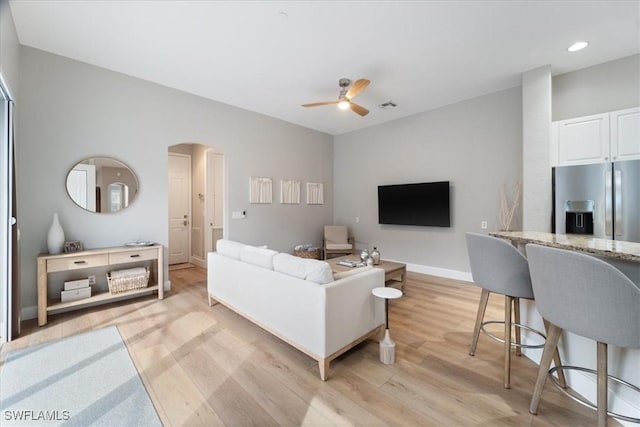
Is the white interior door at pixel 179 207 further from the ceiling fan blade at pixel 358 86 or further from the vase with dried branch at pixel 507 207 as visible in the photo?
the vase with dried branch at pixel 507 207

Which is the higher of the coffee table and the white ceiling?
the white ceiling

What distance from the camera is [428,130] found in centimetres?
482

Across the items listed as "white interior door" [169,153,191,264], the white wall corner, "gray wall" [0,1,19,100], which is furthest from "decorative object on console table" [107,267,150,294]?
the white wall corner

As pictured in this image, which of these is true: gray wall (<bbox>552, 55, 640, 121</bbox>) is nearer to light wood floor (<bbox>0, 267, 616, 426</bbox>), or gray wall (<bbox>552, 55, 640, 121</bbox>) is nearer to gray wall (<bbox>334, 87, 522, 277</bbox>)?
gray wall (<bbox>334, 87, 522, 277</bbox>)

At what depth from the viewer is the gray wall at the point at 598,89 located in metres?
3.07

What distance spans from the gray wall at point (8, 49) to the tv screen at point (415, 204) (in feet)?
16.7

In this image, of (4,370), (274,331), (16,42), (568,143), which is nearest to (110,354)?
(4,370)

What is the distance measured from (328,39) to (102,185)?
3271 mm

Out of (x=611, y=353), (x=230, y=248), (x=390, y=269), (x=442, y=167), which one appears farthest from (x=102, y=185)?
(x=442, y=167)

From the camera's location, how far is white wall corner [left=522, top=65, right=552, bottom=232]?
3.27 meters

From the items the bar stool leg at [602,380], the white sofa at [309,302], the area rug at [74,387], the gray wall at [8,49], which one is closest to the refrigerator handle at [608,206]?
the bar stool leg at [602,380]

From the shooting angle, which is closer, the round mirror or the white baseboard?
the round mirror

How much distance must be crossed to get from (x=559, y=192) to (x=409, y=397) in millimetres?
3040

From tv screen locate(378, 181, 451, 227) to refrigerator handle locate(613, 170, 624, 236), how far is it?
1.97 metres
